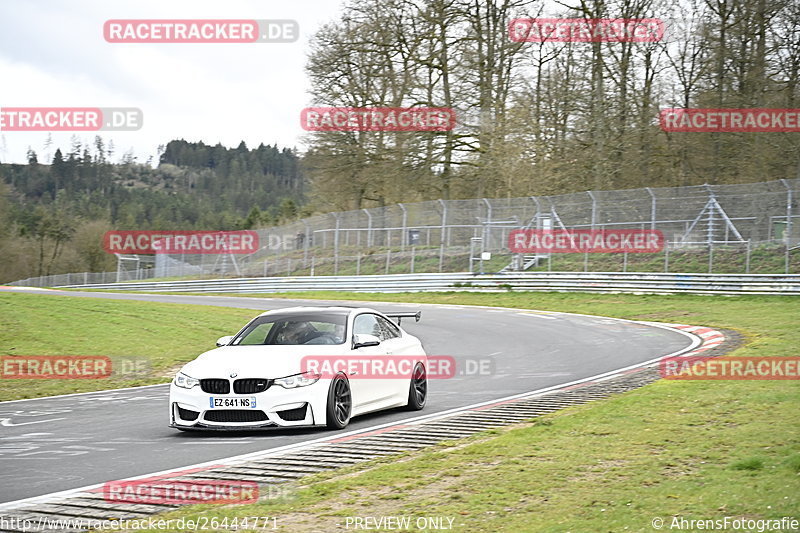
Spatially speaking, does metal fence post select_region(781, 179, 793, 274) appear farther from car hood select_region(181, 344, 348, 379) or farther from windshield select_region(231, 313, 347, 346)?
car hood select_region(181, 344, 348, 379)

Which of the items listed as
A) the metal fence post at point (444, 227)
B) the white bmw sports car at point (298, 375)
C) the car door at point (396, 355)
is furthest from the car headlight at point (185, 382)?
the metal fence post at point (444, 227)

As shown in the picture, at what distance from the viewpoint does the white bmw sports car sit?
9.90 metres

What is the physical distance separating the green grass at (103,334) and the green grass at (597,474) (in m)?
9.32

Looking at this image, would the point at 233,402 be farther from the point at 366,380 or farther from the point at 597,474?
the point at 597,474

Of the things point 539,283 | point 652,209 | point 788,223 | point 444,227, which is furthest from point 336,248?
point 788,223

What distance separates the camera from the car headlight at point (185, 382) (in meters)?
10.0

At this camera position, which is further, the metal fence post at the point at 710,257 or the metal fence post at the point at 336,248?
the metal fence post at the point at 336,248

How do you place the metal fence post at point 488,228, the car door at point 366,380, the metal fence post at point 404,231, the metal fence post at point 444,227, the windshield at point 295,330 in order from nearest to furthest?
1. the car door at point 366,380
2. the windshield at point 295,330
3. the metal fence post at point 488,228
4. the metal fence post at point 444,227
5. the metal fence post at point 404,231

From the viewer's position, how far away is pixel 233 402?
9906mm

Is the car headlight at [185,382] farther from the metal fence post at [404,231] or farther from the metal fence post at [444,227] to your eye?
the metal fence post at [404,231]

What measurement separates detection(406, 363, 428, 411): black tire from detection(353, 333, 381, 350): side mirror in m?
0.88

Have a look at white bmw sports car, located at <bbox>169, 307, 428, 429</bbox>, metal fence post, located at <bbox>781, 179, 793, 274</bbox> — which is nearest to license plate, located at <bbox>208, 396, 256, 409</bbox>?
white bmw sports car, located at <bbox>169, 307, 428, 429</bbox>

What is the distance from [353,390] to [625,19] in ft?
131

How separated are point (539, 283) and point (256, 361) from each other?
3022cm
